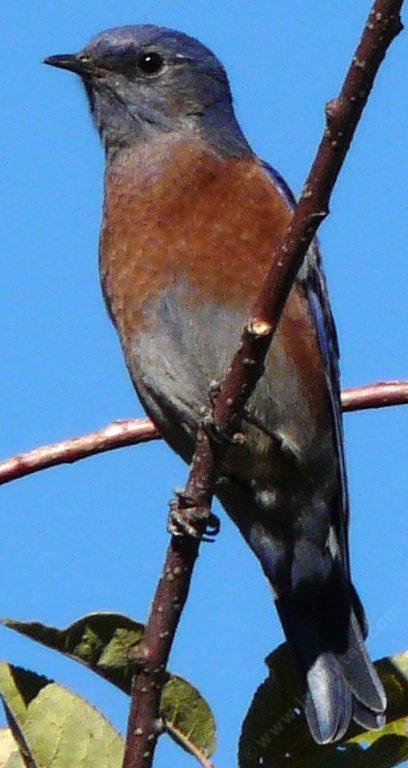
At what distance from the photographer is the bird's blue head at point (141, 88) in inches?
214

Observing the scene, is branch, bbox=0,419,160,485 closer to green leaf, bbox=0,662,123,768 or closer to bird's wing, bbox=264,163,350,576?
green leaf, bbox=0,662,123,768

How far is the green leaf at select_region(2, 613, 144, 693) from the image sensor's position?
301 centimetres

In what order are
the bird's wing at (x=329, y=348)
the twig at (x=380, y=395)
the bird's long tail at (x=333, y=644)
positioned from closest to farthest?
the twig at (x=380, y=395), the bird's long tail at (x=333, y=644), the bird's wing at (x=329, y=348)

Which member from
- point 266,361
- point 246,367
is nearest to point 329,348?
point 266,361

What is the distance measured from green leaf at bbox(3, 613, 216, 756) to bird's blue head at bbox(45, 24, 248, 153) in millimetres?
2795

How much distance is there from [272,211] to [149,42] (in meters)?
1.33

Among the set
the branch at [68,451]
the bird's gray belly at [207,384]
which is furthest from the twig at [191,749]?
the bird's gray belly at [207,384]

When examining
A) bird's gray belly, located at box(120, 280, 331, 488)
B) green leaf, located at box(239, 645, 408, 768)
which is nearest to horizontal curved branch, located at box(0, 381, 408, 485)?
bird's gray belly, located at box(120, 280, 331, 488)

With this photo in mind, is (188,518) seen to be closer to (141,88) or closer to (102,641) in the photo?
(102,641)

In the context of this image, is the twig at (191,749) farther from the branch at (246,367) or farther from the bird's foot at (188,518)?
the bird's foot at (188,518)

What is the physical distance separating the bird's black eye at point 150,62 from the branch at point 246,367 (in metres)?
2.70

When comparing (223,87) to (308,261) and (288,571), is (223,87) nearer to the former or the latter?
(308,261)

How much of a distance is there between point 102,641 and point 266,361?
5.60 feet

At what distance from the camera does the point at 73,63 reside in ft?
17.9
